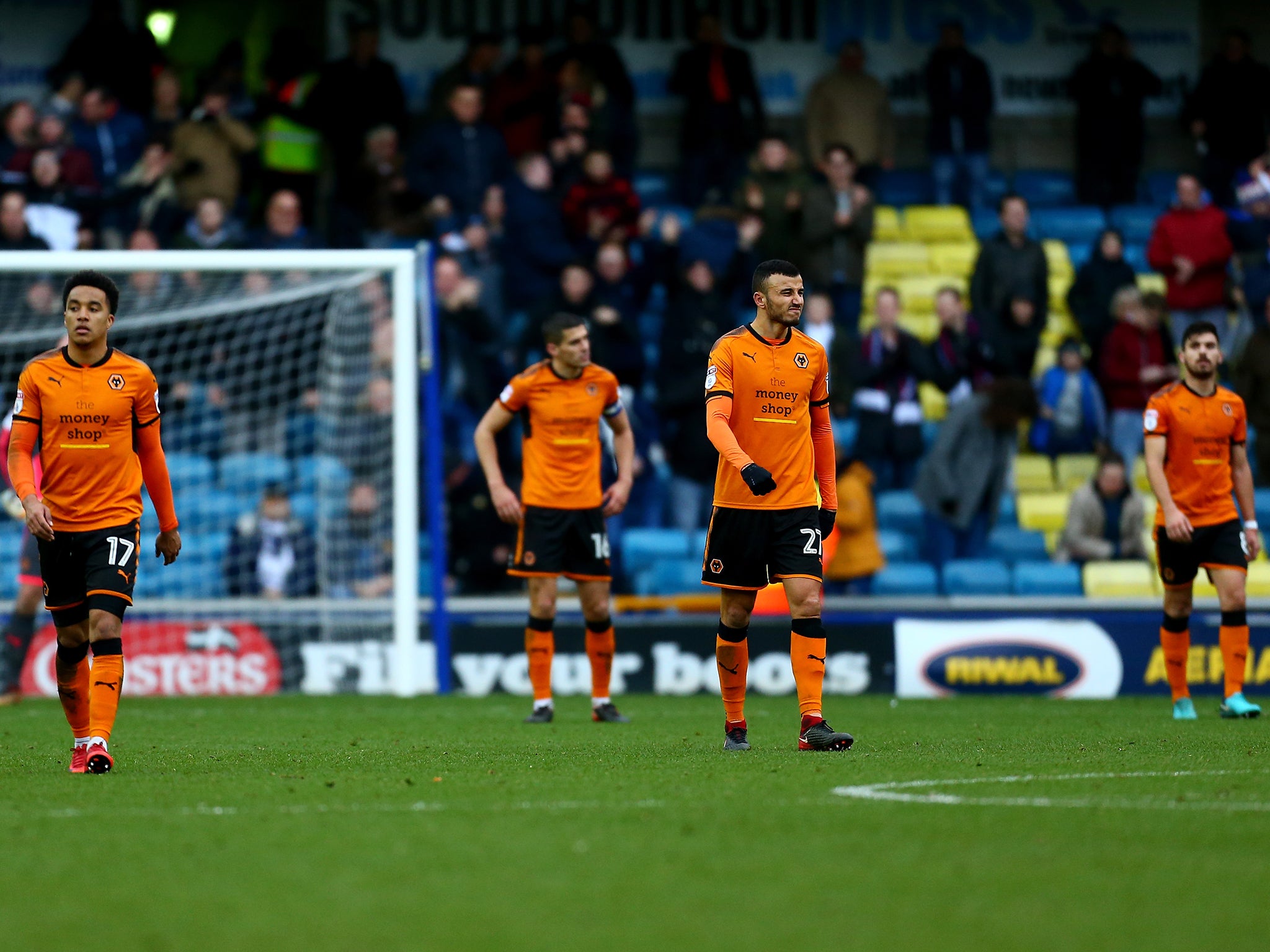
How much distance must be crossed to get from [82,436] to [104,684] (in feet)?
3.47

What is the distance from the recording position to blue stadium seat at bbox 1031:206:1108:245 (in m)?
19.9

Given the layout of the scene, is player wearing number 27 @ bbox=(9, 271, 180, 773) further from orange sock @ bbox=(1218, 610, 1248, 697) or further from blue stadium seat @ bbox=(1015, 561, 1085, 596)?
blue stadium seat @ bbox=(1015, 561, 1085, 596)

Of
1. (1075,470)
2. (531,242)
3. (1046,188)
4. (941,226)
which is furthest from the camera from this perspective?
(1046,188)

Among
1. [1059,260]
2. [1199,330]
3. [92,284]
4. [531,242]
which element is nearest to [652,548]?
[531,242]

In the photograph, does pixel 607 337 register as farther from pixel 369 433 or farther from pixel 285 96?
pixel 285 96

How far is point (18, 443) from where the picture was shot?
772cm

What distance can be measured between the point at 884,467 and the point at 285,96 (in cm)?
682

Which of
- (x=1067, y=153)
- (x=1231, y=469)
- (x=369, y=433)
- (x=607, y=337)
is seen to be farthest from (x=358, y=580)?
(x=1067, y=153)

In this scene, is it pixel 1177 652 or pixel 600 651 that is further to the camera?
pixel 1177 652

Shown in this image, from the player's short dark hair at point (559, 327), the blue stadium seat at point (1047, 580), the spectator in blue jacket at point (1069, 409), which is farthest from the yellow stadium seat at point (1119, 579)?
the player's short dark hair at point (559, 327)

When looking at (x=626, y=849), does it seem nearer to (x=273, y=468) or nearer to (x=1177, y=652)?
(x=1177, y=652)

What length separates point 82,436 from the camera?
7773 millimetres

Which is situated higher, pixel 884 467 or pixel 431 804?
pixel 884 467

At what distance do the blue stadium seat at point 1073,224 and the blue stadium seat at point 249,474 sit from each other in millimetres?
8960
